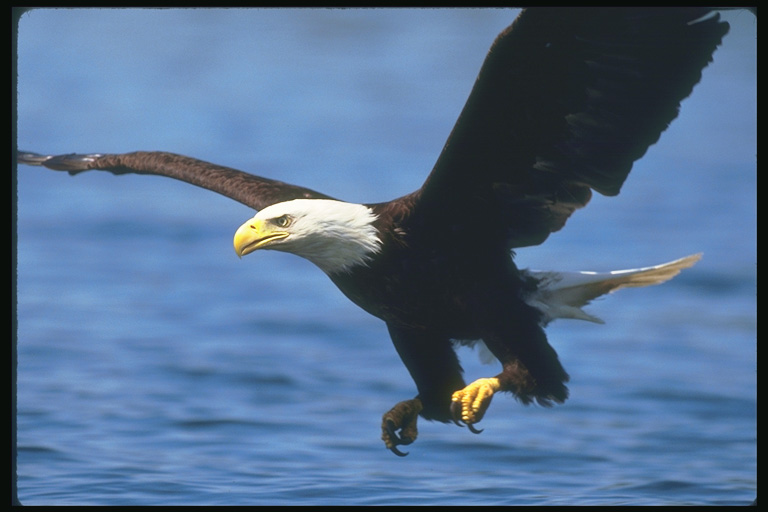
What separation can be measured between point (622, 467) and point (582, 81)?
4.56 m

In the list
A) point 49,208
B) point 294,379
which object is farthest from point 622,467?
point 49,208

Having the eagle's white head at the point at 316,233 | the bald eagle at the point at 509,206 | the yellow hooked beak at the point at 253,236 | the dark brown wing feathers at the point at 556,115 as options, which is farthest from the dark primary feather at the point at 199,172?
the dark brown wing feathers at the point at 556,115

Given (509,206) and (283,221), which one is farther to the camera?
(509,206)

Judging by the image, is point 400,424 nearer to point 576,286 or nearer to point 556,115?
point 576,286

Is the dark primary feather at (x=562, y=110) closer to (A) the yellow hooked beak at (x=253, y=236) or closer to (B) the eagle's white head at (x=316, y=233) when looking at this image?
(B) the eagle's white head at (x=316, y=233)

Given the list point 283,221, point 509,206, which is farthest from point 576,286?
A: point 283,221

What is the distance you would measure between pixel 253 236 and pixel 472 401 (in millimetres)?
1063

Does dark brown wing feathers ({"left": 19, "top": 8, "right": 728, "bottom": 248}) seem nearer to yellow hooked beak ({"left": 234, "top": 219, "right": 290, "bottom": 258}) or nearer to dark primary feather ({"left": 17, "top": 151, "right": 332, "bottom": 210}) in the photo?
yellow hooked beak ({"left": 234, "top": 219, "right": 290, "bottom": 258})

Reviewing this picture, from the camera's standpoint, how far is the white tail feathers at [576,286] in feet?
21.0

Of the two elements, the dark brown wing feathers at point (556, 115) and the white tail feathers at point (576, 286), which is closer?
the dark brown wing feathers at point (556, 115)

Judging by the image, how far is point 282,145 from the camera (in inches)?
863

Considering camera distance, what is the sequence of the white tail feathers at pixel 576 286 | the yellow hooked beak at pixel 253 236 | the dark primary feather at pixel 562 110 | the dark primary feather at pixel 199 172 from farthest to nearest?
the dark primary feather at pixel 199 172 → the white tail feathers at pixel 576 286 → the yellow hooked beak at pixel 253 236 → the dark primary feather at pixel 562 110

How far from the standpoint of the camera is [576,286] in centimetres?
648
